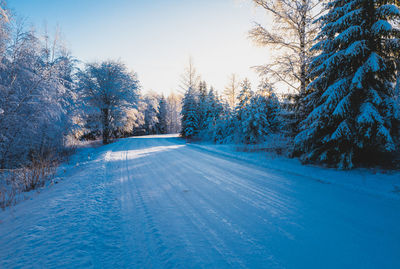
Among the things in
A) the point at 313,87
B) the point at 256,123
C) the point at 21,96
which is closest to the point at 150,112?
the point at 256,123

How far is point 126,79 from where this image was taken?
22.6m

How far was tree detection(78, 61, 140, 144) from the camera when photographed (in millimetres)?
20828

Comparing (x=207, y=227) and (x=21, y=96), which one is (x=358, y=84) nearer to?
(x=207, y=227)

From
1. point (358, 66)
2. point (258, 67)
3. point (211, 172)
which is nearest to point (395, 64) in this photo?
point (358, 66)

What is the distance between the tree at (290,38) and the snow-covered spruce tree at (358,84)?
77.5 inches

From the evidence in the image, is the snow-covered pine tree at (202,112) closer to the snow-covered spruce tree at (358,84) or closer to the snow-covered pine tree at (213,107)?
the snow-covered pine tree at (213,107)

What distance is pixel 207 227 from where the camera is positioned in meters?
3.02

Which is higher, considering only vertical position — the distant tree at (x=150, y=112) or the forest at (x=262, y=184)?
the distant tree at (x=150, y=112)

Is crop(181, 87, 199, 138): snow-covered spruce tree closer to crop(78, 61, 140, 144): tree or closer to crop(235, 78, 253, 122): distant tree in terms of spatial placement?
crop(78, 61, 140, 144): tree

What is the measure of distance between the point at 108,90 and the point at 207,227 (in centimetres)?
2207

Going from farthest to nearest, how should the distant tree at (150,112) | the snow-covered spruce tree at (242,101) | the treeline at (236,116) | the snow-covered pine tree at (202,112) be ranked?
the distant tree at (150,112) < the snow-covered pine tree at (202,112) < the snow-covered spruce tree at (242,101) < the treeline at (236,116)

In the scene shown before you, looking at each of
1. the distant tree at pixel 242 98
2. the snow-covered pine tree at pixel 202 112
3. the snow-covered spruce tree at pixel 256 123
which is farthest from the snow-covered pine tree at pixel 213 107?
the snow-covered spruce tree at pixel 256 123

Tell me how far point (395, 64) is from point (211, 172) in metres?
7.30

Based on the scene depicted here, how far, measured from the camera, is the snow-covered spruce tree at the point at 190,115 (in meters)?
26.0
